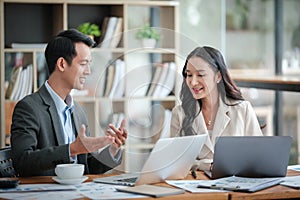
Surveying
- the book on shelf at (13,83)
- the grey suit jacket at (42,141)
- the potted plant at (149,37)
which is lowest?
the grey suit jacket at (42,141)

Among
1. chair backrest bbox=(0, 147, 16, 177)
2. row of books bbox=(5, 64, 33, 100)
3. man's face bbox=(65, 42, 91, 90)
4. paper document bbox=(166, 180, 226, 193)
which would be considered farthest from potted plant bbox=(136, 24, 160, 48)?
paper document bbox=(166, 180, 226, 193)

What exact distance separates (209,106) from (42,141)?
0.83 metres

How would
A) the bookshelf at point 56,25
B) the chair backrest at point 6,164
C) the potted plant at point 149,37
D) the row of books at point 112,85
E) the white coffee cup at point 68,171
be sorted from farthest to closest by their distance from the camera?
the potted plant at point 149,37
the bookshelf at point 56,25
the row of books at point 112,85
the chair backrest at point 6,164
the white coffee cup at point 68,171

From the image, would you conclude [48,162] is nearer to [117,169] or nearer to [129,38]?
[117,169]

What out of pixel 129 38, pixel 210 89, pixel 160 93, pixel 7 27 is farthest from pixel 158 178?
pixel 7 27

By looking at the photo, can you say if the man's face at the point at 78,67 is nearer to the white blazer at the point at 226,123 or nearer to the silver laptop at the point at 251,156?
the white blazer at the point at 226,123

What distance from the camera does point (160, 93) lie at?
485 centimetres

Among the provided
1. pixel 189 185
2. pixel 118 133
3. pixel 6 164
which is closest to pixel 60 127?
pixel 6 164

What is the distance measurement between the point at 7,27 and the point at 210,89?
230 cm

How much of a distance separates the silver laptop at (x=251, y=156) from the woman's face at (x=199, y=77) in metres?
0.35

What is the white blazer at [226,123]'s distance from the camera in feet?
10.4

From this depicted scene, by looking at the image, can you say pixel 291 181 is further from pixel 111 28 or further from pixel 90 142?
pixel 111 28

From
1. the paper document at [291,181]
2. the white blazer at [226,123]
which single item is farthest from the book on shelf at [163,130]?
the paper document at [291,181]

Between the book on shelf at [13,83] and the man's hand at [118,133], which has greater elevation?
the book on shelf at [13,83]
